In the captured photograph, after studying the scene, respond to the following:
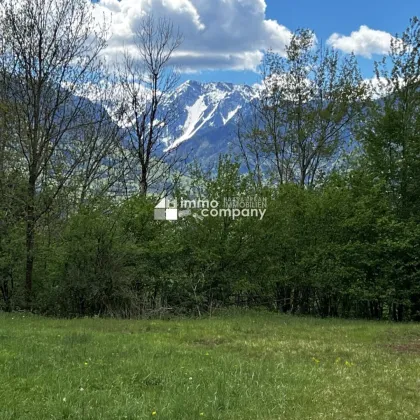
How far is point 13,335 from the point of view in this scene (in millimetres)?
10109

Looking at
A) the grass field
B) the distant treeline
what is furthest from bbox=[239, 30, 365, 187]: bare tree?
the grass field

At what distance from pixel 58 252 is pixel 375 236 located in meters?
12.4

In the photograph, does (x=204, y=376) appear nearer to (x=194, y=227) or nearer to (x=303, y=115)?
(x=194, y=227)

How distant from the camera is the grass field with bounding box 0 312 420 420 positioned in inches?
211

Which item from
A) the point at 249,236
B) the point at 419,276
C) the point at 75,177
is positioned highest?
the point at 75,177

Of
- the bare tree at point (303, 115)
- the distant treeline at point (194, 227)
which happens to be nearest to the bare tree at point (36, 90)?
the distant treeline at point (194, 227)

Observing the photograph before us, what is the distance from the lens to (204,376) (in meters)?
6.79

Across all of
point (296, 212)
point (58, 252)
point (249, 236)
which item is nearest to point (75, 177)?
point (58, 252)

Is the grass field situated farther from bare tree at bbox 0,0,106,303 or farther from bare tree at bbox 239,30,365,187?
bare tree at bbox 239,30,365,187

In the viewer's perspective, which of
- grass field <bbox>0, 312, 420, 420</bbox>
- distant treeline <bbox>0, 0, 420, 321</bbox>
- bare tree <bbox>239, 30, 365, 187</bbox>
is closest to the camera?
grass field <bbox>0, 312, 420, 420</bbox>

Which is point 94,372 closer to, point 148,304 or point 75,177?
point 148,304

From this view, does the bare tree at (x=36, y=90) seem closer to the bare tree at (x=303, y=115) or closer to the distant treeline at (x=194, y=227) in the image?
the distant treeline at (x=194, y=227)

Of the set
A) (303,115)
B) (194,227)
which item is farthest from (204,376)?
(303,115)

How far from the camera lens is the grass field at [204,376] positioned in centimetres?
536
